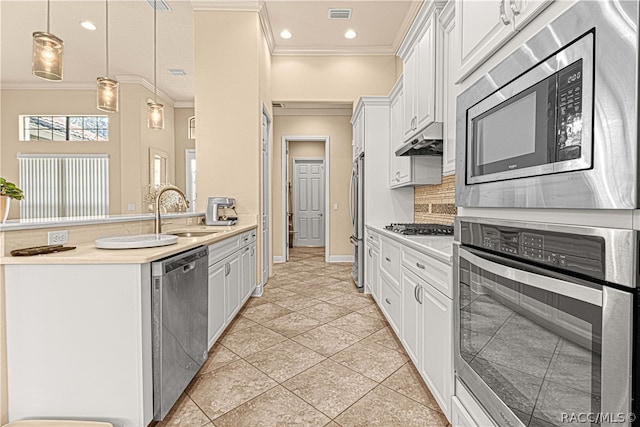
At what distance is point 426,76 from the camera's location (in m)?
2.58

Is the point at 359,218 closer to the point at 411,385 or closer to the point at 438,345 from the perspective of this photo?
the point at 411,385

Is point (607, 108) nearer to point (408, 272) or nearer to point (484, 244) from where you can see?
point (484, 244)

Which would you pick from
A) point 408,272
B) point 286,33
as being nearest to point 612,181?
point 408,272

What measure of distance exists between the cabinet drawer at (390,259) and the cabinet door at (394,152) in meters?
0.78

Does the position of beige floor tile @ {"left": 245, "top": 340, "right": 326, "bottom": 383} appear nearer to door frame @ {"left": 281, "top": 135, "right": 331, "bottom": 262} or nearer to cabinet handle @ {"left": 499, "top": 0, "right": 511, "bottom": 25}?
cabinet handle @ {"left": 499, "top": 0, "right": 511, "bottom": 25}

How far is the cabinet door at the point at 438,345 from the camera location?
1.56 meters

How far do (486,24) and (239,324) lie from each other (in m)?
3.01

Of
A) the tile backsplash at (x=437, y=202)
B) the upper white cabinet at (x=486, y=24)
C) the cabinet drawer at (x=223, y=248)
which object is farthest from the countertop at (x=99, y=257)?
the tile backsplash at (x=437, y=202)

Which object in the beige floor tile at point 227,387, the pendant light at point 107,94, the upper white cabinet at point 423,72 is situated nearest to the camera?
the beige floor tile at point 227,387

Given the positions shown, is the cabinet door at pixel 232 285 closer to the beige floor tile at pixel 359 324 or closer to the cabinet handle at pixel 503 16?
the beige floor tile at pixel 359 324

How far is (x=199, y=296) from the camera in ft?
6.93

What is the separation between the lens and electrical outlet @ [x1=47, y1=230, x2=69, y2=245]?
1.84 m

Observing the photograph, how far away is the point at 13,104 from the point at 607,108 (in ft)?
31.0

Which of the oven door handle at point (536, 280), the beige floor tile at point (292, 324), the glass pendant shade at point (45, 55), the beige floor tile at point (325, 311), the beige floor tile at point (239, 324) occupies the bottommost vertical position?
the beige floor tile at point (239, 324)
